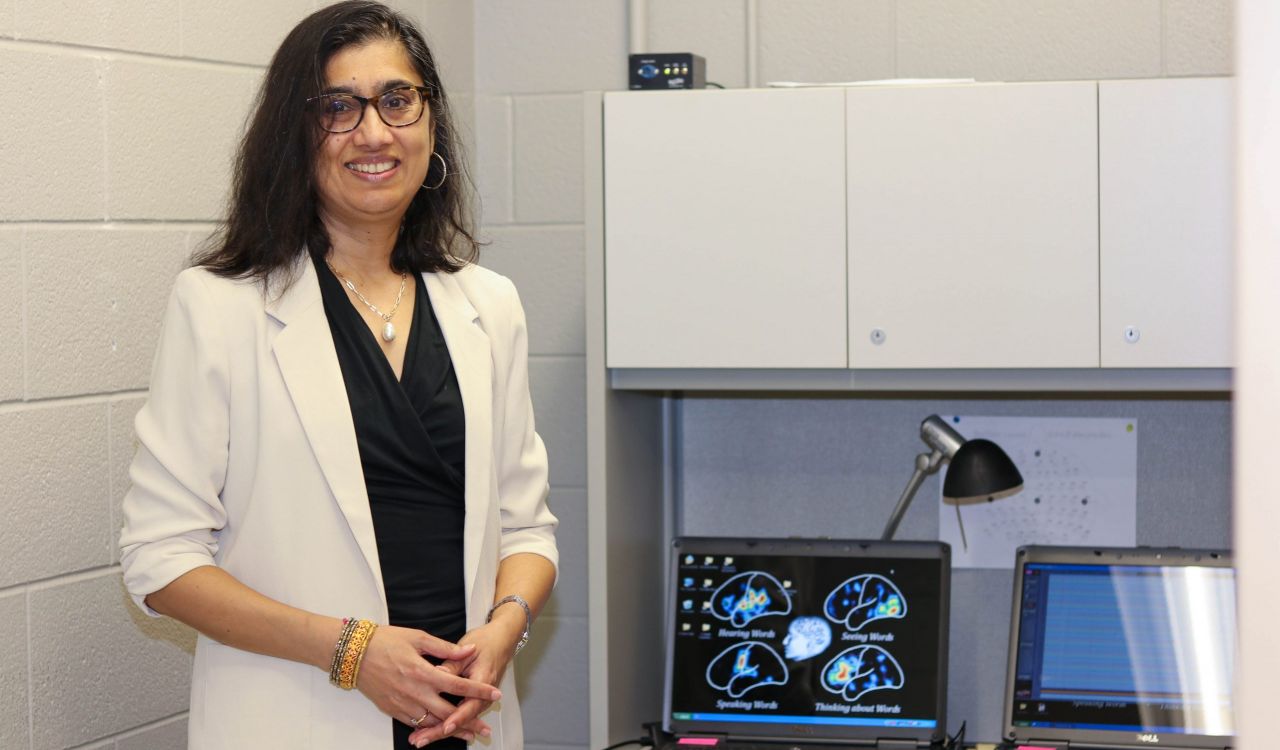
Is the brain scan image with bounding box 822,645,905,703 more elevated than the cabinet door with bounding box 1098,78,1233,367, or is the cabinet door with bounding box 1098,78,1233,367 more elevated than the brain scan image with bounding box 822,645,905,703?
the cabinet door with bounding box 1098,78,1233,367

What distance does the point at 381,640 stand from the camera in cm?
140

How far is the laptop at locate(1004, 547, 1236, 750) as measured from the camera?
2.12 meters

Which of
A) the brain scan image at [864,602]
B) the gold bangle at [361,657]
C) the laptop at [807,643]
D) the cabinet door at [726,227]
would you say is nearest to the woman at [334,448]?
the gold bangle at [361,657]

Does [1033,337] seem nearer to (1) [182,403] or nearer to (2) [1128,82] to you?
(2) [1128,82]

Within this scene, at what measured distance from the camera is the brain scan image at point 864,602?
88.0 inches

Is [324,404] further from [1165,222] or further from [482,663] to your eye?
[1165,222]

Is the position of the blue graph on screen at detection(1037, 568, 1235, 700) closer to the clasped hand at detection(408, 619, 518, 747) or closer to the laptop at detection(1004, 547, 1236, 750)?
the laptop at detection(1004, 547, 1236, 750)

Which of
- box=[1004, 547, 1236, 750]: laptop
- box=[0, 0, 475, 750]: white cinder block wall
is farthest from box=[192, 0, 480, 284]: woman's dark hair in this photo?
box=[1004, 547, 1236, 750]: laptop

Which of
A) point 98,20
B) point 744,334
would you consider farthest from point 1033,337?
point 98,20

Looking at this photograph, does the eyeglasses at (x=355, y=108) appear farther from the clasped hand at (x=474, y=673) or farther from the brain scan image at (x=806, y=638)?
the brain scan image at (x=806, y=638)

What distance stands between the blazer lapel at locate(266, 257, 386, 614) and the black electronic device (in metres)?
0.89

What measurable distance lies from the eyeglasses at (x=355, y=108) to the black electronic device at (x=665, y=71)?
700 millimetres

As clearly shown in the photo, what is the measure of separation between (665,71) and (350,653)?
3.81 feet

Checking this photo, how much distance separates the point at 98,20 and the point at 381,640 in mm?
951
